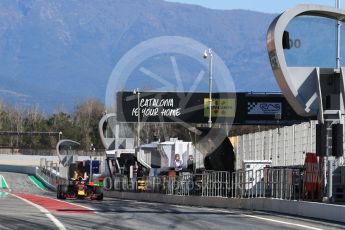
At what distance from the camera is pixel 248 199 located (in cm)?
3253

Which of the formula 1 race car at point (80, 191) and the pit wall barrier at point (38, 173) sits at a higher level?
the pit wall barrier at point (38, 173)

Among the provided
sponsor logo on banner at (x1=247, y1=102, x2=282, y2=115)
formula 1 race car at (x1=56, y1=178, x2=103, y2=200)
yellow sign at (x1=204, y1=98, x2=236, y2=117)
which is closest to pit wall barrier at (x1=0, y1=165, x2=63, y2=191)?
yellow sign at (x1=204, y1=98, x2=236, y2=117)

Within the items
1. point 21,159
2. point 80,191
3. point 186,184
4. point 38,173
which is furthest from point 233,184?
point 21,159

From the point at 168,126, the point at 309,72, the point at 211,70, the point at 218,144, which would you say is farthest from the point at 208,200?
the point at 168,126

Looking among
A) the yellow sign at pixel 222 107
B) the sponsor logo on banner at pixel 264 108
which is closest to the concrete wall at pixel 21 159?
the yellow sign at pixel 222 107

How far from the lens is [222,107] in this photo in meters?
79.0

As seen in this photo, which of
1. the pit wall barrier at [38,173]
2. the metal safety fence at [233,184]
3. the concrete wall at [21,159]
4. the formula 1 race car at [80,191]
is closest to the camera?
the metal safety fence at [233,184]

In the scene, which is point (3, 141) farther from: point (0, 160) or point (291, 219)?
point (291, 219)

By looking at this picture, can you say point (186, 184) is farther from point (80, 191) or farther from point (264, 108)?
point (264, 108)

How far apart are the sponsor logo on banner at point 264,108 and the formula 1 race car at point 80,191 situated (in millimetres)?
38685

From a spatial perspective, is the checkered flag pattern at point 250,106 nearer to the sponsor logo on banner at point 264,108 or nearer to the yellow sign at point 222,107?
the sponsor logo on banner at point 264,108

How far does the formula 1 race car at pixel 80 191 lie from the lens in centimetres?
4178

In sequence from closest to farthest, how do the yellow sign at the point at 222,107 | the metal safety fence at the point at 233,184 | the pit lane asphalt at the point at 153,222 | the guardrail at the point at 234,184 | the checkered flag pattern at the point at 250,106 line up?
the pit lane asphalt at the point at 153,222 < the guardrail at the point at 234,184 < the metal safety fence at the point at 233,184 < the yellow sign at the point at 222,107 < the checkered flag pattern at the point at 250,106

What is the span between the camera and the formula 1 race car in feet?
137
